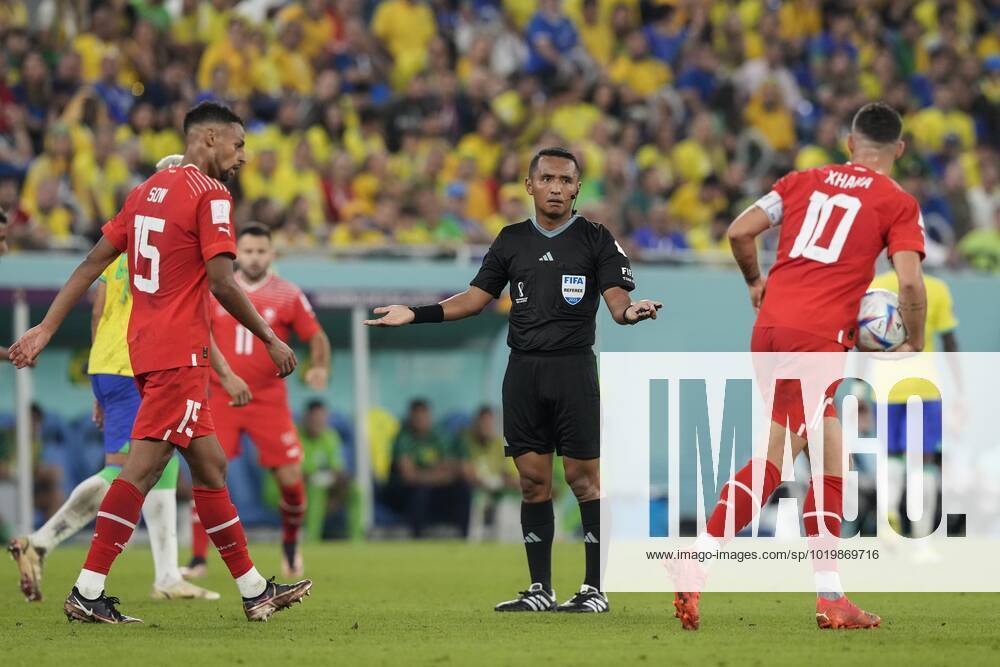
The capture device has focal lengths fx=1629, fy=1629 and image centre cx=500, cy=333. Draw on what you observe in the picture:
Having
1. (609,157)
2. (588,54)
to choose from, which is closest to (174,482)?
(609,157)

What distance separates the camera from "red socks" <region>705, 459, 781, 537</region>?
7633 mm

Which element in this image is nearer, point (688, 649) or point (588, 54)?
point (688, 649)

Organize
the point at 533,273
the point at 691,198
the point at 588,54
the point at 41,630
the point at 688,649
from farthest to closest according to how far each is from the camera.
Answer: the point at 588,54 < the point at 691,198 < the point at 533,273 < the point at 41,630 < the point at 688,649

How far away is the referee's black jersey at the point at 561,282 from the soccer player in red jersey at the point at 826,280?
871mm

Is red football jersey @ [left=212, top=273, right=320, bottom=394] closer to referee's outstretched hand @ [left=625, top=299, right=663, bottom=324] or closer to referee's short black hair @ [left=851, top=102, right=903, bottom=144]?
referee's outstretched hand @ [left=625, top=299, right=663, bottom=324]

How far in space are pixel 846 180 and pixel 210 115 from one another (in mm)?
3102

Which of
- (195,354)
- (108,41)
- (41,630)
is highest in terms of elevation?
(108,41)

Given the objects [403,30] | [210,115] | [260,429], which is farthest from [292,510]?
[403,30]

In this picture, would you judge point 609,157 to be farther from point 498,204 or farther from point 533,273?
point 533,273

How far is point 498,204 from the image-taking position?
62.1 feet

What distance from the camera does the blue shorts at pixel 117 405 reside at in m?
9.45

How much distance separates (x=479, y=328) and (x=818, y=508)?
11.2 meters

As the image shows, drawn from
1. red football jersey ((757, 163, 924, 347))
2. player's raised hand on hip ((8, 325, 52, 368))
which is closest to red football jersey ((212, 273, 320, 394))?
player's raised hand on hip ((8, 325, 52, 368))

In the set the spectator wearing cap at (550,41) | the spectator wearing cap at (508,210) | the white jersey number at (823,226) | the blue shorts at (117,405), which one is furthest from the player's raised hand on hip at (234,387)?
the spectator wearing cap at (550,41)
